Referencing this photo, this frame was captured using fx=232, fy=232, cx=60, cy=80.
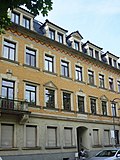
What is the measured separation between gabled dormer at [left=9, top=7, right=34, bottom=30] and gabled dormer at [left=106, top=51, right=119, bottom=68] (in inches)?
532

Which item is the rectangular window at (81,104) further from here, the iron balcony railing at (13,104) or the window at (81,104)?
the iron balcony railing at (13,104)

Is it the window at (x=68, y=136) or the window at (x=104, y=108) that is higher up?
the window at (x=104, y=108)

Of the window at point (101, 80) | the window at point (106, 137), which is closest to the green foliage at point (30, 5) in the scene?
the window at point (106, 137)

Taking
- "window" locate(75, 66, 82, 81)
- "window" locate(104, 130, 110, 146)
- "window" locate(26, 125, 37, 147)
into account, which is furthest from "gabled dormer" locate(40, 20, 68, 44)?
"window" locate(104, 130, 110, 146)

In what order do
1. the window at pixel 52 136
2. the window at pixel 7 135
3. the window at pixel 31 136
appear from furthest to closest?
the window at pixel 52 136
the window at pixel 31 136
the window at pixel 7 135

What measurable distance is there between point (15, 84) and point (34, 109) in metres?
2.85

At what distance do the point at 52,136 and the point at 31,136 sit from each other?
245 cm

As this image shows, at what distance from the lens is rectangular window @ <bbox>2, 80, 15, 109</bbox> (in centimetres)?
1849

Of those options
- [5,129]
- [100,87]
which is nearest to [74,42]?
[100,87]

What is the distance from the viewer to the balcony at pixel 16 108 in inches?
713

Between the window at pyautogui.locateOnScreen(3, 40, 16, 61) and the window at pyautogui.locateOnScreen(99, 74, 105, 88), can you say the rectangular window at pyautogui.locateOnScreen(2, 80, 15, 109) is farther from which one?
the window at pyautogui.locateOnScreen(99, 74, 105, 88)

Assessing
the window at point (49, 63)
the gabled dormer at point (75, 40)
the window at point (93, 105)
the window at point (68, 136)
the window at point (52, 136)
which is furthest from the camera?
the gabled dormer at point (75, 40)

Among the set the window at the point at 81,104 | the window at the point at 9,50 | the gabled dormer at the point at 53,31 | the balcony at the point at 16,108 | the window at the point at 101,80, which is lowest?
the balcony at the point at 16,108

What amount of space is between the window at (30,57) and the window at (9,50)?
1.49 meters
